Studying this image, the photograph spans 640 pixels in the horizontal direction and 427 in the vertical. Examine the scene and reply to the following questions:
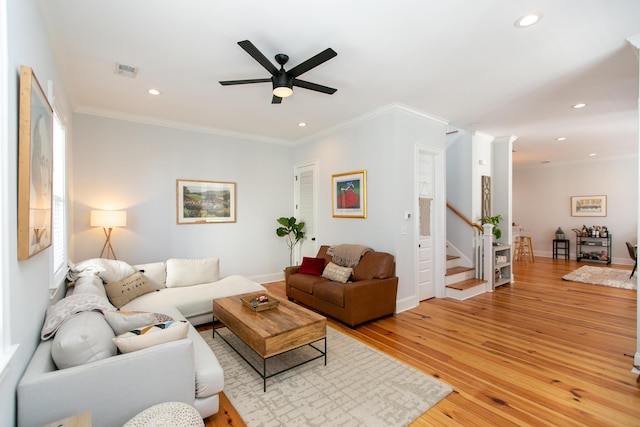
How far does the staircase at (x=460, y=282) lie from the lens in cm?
468

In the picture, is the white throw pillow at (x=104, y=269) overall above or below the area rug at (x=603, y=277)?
above

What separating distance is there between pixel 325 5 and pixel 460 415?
9.75ft

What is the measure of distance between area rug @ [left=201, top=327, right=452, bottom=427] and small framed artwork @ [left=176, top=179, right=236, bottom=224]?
2611 mm

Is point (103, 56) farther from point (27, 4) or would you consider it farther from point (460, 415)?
point (460, 415)

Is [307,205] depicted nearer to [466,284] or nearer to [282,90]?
[466,284]

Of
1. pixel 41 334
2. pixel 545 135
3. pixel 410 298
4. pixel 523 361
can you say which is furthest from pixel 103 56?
pixel 545 135

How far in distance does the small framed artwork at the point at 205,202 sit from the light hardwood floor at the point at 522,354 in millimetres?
1676

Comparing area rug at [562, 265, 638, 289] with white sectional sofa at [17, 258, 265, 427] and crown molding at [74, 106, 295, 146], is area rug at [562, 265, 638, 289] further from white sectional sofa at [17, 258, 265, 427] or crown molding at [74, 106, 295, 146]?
white sectional sofa at [17, 258, 265, 427]

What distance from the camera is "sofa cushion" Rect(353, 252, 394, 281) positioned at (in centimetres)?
383

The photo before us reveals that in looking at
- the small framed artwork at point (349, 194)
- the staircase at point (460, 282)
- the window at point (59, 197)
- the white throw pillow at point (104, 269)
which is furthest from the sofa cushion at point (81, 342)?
the staircase at point (460, 282)

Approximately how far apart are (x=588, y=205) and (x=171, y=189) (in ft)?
34.4

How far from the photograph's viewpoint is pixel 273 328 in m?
2.43

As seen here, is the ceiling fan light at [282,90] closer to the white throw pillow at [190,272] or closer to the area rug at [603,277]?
the white throw pillow at [190,272]

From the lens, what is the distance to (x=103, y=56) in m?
2.75
